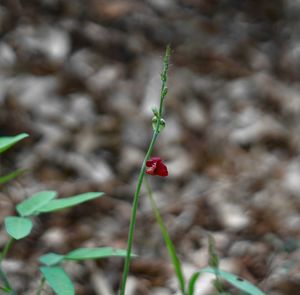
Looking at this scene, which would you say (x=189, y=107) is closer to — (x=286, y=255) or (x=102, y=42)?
(x=102, y=42)

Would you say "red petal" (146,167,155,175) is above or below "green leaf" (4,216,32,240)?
above

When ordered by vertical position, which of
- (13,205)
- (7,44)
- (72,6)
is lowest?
(13,205)

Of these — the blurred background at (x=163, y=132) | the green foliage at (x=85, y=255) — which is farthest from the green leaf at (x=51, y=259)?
the blurred background at (x=163, y=132)

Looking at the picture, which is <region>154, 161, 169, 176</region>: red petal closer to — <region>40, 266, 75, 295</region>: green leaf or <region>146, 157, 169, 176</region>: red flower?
<region>146, 157, 169, 176</region>: red flower

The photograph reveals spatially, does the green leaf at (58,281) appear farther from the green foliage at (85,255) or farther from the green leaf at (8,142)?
the green leaf at (8,142)

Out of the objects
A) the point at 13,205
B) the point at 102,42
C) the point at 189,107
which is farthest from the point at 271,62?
the point at 13,205

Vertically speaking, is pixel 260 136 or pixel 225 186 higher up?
pixel 260 136

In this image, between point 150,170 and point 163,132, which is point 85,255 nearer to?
point 150,170

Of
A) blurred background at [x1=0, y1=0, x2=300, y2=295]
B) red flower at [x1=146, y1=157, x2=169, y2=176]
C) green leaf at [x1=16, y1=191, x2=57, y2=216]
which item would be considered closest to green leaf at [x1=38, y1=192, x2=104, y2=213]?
green leaf at [x1=16, y1=191, x2=57, y2=216]
